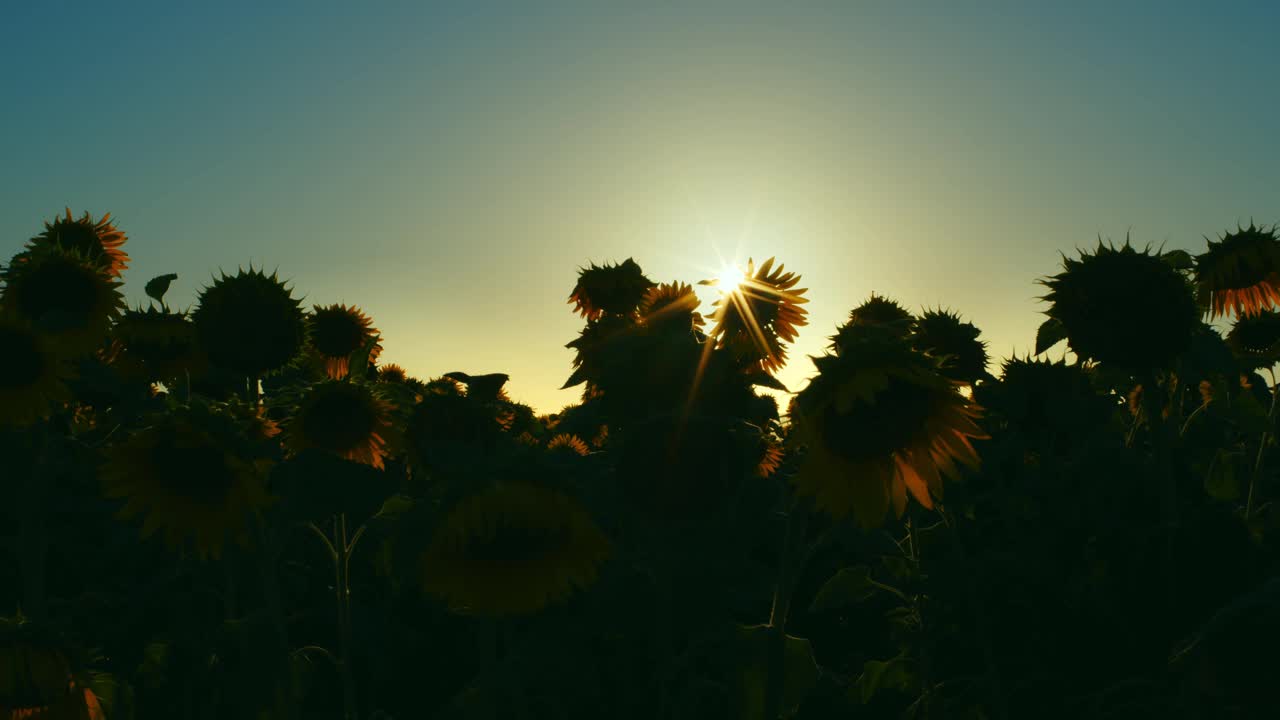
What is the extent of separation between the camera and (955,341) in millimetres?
3545

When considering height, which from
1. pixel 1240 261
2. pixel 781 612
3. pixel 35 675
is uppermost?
pixel 1240 261

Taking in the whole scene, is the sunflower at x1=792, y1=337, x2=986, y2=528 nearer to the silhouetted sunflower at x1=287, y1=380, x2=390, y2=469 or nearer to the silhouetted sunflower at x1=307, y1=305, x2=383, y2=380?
the silhouetted sunflower at x1=287, y1=380, x2=390, y2=469

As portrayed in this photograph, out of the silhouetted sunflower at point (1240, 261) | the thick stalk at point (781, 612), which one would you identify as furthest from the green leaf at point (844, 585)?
the silhouetted sunflower at point (1240, 261)

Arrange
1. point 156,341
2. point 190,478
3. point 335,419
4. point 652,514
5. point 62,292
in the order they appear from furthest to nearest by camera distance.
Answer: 1. point 156,341
2. point 62,292
3. point 335,419
4. point 190,478
5. point 652,514

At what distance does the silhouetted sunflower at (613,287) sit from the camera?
4043 millimetres

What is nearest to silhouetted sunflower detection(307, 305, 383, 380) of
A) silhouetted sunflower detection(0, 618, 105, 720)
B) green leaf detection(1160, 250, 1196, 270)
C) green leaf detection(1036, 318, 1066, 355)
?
silhouetted sunflower detection(0, 618, 105, 720)

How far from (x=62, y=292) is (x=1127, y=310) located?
486cm

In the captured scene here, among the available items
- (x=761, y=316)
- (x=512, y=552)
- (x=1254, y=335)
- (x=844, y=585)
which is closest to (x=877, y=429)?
(x=761, y=316)

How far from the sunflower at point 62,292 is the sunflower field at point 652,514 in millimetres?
17

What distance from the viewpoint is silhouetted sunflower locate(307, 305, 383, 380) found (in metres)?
4.72

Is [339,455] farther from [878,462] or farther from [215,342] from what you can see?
[878,462]

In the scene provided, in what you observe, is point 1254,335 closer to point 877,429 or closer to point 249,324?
point 877,429

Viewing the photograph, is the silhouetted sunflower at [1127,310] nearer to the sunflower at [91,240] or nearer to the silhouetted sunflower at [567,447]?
the silhouetted sunflower at [567,447]

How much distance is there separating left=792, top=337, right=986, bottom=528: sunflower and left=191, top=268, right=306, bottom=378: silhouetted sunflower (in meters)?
2.10
